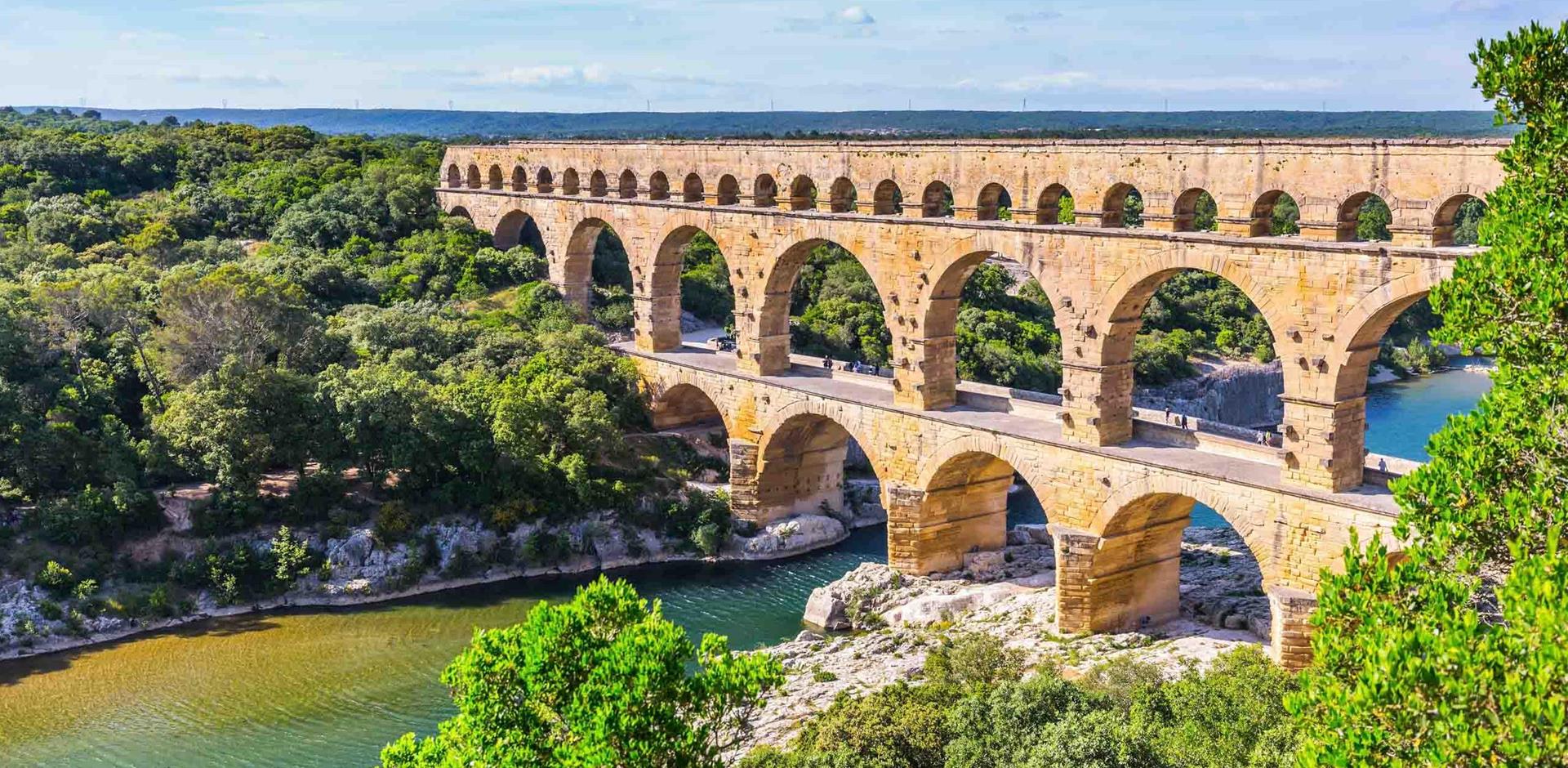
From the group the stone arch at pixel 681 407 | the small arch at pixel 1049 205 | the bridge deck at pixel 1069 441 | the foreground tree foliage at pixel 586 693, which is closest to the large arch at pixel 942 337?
the bridge deck at pixel 1069 441

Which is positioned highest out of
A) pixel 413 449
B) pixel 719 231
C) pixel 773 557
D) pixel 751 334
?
pixel 719 231

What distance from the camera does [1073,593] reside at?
937 inches

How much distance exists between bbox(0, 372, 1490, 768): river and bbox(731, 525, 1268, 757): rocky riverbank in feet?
4.77

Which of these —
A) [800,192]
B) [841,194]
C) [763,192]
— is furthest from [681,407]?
[841,194]

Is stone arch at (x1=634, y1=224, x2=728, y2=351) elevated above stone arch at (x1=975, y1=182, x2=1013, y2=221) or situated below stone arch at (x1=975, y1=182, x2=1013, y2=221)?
below

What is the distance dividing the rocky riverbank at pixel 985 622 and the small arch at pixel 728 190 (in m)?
9.66

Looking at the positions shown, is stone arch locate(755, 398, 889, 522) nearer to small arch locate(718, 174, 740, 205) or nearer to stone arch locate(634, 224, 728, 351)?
stone arch locate(634, 224, 728, 351)

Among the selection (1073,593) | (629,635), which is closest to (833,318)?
(1073,593)

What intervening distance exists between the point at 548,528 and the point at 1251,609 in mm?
14227

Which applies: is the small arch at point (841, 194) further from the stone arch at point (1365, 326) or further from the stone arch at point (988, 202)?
the stone arch at point (1365, 326)

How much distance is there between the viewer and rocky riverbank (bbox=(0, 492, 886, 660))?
1007 inches

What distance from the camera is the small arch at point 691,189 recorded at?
110 ft

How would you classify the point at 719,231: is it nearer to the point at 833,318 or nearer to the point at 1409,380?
the point at 833,318

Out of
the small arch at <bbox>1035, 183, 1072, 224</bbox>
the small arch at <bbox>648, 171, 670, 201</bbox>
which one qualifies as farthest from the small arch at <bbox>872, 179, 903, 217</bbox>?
the small arch at <bbox>648, 171, 670, 201</bbox>
